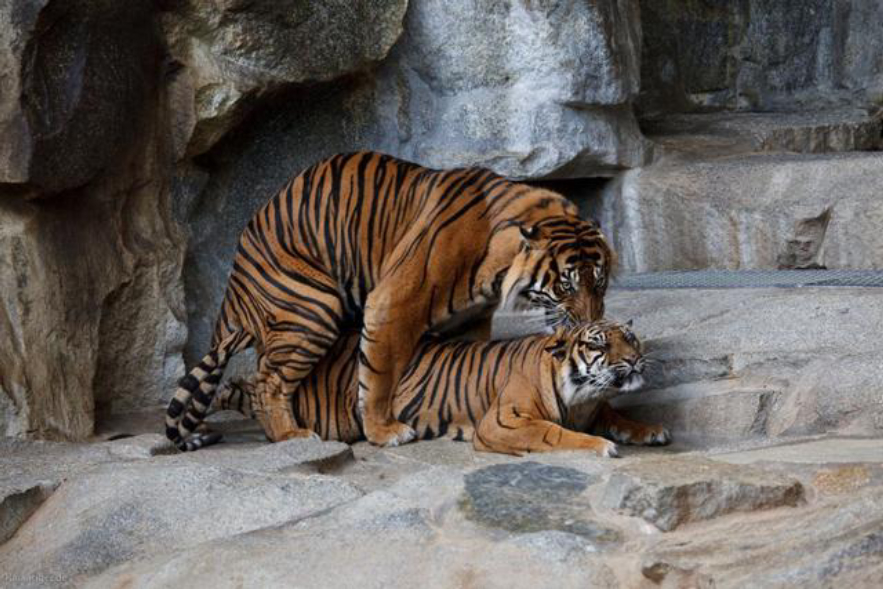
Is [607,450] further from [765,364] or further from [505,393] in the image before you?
[765,364]

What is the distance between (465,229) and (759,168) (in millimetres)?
1762

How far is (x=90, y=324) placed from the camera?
6.08 metres

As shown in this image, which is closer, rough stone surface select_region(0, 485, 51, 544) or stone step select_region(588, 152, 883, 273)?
rough stone surface select_region(0, 485, 51, 544)

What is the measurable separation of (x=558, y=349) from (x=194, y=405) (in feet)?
4.64

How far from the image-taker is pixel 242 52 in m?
6.26

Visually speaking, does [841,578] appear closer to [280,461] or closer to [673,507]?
[673,507]

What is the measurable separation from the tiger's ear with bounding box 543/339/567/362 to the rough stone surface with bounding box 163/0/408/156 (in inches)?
71.0

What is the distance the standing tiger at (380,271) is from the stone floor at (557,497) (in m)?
0.32

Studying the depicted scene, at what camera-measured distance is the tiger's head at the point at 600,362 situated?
17.3ft

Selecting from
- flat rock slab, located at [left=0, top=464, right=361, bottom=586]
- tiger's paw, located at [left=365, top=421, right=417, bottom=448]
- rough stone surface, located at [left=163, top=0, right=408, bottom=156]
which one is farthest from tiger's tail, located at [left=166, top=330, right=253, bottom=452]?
rough stone surface, located at [left=163, top=0, right=408, bottom=156]

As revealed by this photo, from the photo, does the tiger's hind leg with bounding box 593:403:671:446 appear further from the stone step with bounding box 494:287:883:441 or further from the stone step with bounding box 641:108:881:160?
the stone step with bounding box 641:108:881:160

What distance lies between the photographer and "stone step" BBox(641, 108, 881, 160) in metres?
7.50

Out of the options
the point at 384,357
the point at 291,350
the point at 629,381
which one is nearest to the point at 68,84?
the point at 291,350

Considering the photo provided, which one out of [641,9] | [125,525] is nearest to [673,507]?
[125,525]
